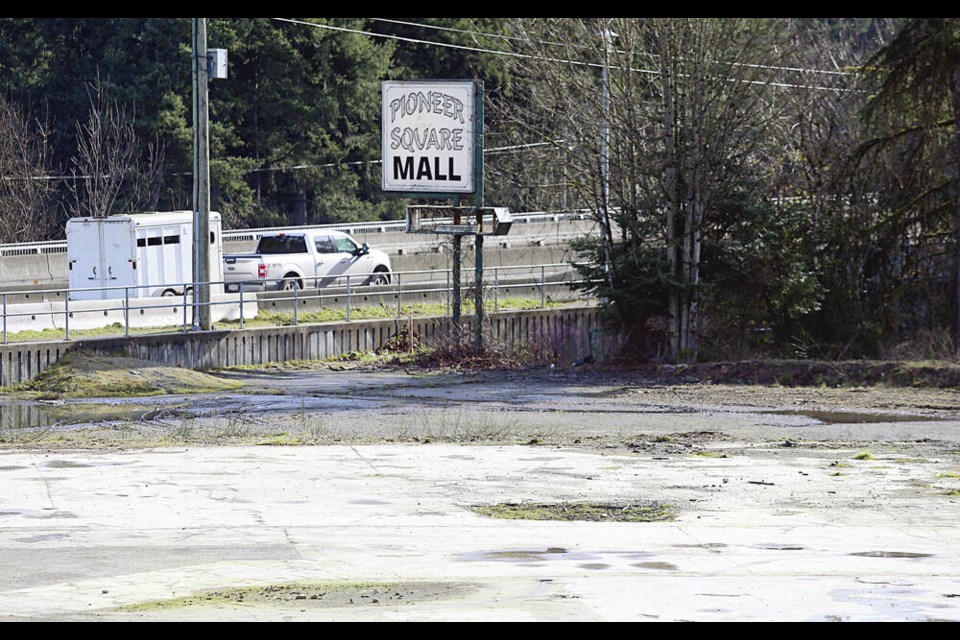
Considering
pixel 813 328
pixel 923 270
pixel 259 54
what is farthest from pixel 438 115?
pixel 259 54

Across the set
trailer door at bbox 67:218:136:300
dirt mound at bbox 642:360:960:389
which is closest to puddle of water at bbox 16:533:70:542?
dirt mound at bbox 642:360:960:389

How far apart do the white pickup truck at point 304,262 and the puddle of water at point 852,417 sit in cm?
2054

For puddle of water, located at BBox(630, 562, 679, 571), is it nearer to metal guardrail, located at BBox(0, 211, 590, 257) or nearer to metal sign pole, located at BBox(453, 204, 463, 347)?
metal sign pole, located at BBox(453, 204, 463, 347)

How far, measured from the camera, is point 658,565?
9.63 metres

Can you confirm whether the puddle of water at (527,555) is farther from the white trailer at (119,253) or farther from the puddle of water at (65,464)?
the white trailer at (119,253)

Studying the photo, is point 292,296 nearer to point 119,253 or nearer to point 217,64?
point 119,253

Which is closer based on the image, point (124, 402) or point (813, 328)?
point (124, 402)

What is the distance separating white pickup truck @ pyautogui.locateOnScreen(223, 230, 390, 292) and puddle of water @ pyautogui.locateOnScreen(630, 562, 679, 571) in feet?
97.4

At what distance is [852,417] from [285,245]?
23.9 m

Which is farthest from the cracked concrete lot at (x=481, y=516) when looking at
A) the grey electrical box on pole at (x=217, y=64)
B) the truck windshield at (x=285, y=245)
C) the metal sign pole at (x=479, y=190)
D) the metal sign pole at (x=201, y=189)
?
the truck windshield at (x=285, y=245)

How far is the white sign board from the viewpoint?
29.8 metres

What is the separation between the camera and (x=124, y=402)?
22.9 meters
